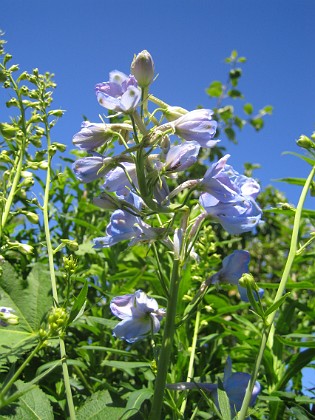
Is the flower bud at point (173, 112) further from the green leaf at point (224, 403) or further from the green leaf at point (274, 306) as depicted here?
the green leaf at point (224, 403)

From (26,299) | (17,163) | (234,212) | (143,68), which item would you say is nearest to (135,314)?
(234,212)

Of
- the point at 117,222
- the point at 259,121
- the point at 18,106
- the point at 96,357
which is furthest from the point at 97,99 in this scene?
the point at 259,121

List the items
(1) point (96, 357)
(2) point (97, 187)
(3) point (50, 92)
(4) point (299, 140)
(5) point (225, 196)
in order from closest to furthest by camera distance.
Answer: (5) point (225, 196), (4) point (299, 140), (3) point (50, 92), (1) point (96, 357), (2) point (97, 187)

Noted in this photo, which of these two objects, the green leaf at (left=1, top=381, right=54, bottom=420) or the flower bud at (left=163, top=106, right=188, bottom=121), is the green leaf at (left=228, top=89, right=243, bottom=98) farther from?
the green leaf at (left=1, top=381, right=54, bottom=420)

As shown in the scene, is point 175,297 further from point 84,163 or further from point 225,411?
point 84,163

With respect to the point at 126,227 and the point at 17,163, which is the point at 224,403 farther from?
the point at 17,163

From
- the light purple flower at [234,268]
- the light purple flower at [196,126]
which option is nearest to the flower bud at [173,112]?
the light purple flower at [196,126]
